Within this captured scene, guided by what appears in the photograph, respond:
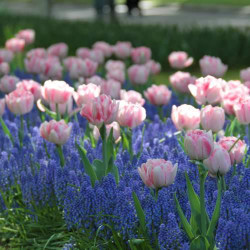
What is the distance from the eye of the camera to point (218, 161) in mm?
2727

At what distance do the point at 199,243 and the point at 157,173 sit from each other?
351mm

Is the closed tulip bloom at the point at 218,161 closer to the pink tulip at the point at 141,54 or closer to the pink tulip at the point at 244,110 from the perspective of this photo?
the pink tulip at the point at 244,110

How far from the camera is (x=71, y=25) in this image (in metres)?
12.1

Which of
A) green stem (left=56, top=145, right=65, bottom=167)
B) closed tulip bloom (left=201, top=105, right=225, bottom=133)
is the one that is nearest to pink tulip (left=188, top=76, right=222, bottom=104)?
closed tulip bloom (left=201, top=105, right=225, bottom=133)

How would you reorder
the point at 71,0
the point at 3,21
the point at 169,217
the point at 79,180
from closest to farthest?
the point at 169,217, the point at 79,180, the point at 3,21, the point at 71,0

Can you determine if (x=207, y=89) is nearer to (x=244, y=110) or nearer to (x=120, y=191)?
(x=244, y=110)

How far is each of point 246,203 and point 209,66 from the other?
2.34 metres

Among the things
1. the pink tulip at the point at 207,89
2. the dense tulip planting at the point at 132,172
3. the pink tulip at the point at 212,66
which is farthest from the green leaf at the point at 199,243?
the pink tulip at the point at 212,66

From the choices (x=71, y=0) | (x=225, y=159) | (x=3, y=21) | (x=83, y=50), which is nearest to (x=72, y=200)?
(x=225, y=159)

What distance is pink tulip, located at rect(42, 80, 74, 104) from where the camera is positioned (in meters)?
3.67

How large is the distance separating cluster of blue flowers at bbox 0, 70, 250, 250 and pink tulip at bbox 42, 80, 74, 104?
33 cm

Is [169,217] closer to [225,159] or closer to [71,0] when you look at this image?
[225,159]

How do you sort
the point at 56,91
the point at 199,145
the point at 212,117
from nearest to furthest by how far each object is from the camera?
the point at 199,145
the point at 212,117
the point at 56,91

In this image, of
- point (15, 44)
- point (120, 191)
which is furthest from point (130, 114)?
point (15, 44)
